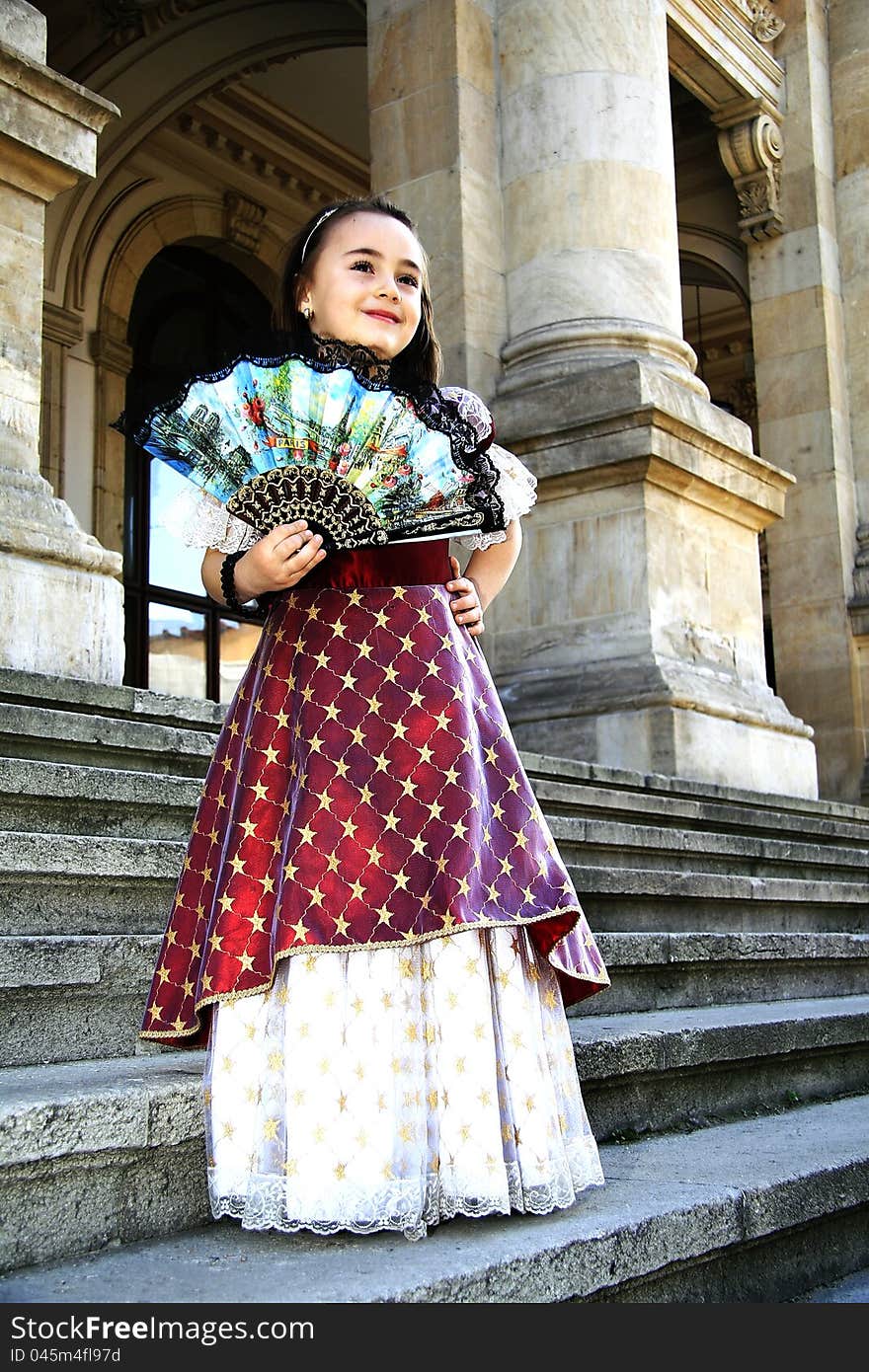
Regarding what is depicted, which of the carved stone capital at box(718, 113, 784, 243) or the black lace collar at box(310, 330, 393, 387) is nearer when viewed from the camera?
the black lace collar at box(310, 330, 393, 387)

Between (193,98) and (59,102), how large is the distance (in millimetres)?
8059

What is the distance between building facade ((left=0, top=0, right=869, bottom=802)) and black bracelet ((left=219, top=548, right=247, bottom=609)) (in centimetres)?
33

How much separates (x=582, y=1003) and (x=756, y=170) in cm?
841

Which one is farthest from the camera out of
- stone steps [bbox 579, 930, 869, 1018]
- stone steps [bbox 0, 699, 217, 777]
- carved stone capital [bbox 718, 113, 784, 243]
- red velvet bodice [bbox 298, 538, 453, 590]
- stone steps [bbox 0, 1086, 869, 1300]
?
carved stone capital [bbox 718, 113, 784, 243]

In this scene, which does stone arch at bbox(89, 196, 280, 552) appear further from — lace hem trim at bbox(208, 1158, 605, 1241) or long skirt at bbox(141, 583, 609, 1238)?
lace hem trim at bbox(208, 1158, 605, 1241)

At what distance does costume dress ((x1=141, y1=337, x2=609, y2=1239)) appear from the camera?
2289mm

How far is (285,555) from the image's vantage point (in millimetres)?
2471

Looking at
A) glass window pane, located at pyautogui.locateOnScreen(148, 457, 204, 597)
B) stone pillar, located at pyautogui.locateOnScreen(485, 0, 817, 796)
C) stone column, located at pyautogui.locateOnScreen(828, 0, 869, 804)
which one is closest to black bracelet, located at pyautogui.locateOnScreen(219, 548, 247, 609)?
stone pillar, located at pyautogui.locateOnScreen(485, 0, 817, 796)

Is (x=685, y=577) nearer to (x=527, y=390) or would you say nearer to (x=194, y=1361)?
(x=527, y=390)

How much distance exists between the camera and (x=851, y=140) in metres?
10.8

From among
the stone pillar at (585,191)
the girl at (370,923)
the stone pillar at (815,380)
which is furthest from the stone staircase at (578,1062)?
the stone pillar at (815,380)

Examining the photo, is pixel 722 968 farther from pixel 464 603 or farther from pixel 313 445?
pixel 313 445

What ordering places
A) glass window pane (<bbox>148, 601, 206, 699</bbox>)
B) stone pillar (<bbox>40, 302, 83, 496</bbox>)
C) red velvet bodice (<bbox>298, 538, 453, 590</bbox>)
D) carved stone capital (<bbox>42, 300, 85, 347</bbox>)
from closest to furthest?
1. red velvet bodice (<bbox>298, 538, 453, 590</bbox>)
2. stone pillar (<bbox>40, 302, 83, 496</bbox>)
3. carved stone capital (<bbox>42, 300, 85, 347</bbox>)
4. glass window pane (<bbox>148, 601, 206, 699</bbox>)

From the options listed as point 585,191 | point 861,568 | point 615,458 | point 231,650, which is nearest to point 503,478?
point 615,458
